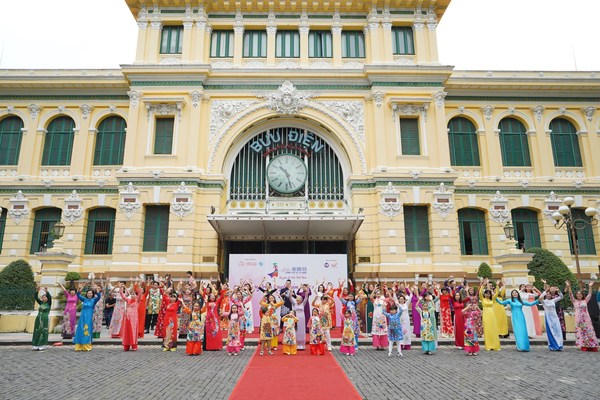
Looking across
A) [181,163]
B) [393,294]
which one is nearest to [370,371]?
[393,294]

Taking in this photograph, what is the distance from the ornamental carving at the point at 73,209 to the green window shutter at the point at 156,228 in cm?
446

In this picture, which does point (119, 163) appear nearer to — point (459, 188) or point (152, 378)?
point (152, 378)

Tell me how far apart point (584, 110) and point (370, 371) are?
81.9 feet

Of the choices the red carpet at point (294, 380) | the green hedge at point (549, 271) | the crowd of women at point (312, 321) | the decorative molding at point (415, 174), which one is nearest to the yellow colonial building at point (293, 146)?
the decorative molding at point (415, 174)

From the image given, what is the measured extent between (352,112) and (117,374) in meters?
19.0

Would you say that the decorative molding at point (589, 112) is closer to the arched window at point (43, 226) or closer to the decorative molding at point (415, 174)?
the decorative molding at point (415, 174)

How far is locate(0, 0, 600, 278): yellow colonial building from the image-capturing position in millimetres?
23281

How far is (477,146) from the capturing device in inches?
1040

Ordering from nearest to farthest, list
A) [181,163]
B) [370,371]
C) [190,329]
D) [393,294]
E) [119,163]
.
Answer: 1. [370,371]
2. [190,329]
3. [393,294]
4. [181,163]
5. [119,163]

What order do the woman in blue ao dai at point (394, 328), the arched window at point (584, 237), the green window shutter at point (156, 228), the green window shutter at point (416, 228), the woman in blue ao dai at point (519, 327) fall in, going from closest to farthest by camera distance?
1. the woman in blue ao dai at point (394, 328)
2. the woman in blue ao dai at point (519, 327)
3. the green window shutter at point (156, 228)
4. the green window shutter at point (416, 228)
5. the arched window at point (584, 237)

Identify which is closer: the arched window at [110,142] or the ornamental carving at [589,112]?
the arched window at [110,142]

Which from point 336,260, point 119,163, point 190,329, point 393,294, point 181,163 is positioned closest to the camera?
point 190,329

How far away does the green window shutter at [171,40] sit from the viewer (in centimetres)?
2569

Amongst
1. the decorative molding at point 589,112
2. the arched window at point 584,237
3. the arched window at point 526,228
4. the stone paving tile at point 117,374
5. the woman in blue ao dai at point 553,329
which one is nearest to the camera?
the stone paving tile at point 117,374
